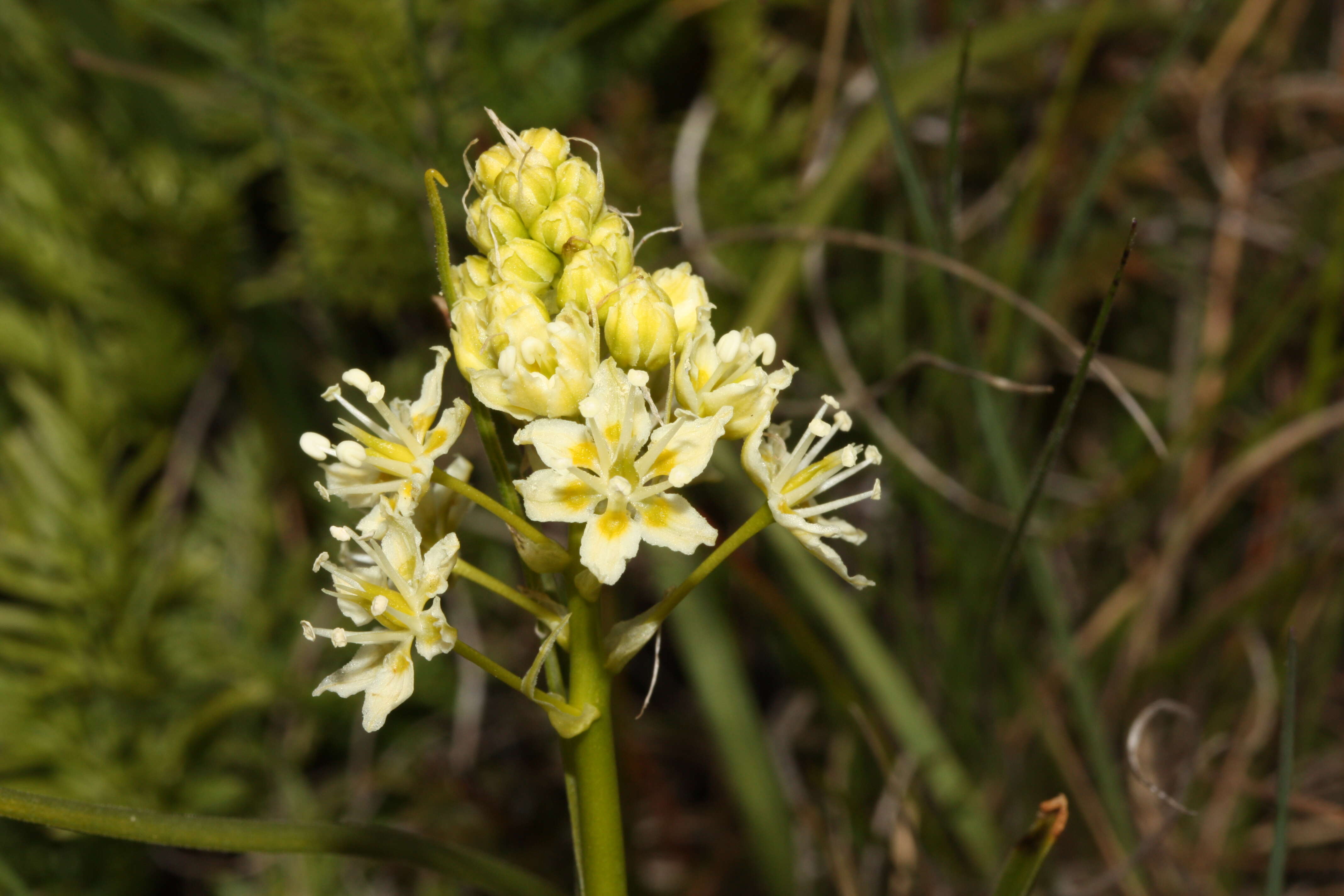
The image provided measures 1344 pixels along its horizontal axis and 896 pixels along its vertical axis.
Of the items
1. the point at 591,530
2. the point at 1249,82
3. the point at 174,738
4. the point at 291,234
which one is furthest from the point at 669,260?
the point at 1249,82

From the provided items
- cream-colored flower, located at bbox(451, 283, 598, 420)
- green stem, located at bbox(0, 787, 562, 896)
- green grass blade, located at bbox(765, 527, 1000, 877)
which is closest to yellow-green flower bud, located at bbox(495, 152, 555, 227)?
cream-colored flower, located at bbox(451, 283, 598, 420)

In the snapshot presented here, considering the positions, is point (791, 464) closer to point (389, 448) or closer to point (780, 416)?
point (389, 448)

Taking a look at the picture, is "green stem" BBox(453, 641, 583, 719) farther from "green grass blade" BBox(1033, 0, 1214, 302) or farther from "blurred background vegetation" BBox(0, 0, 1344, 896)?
"green grass blade" BBox(1033, 0, 1214, 302)

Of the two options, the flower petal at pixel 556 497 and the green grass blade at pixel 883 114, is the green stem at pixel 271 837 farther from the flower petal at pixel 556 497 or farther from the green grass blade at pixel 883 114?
the green grass blade at pixel 883 114

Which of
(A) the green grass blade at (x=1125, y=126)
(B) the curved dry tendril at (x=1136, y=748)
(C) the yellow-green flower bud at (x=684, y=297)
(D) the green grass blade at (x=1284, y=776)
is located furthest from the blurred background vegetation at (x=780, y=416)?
(C) the yellow-green flower bud at (x=684, y=297)

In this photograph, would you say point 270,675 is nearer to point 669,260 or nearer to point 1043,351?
point 669,260

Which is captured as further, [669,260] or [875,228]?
[875,228]
